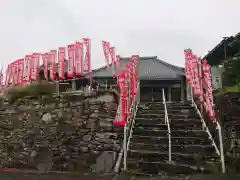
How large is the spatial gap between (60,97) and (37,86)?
1732 mm

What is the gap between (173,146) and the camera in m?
6.05

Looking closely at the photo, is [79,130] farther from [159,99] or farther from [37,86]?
[159,99]

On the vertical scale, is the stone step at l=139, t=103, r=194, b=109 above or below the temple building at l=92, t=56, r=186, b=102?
below

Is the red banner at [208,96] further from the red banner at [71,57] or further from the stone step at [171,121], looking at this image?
the red banner at [71,57]

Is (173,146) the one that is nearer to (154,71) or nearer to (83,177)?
(83,177)

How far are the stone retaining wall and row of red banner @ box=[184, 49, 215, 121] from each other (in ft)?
9.35

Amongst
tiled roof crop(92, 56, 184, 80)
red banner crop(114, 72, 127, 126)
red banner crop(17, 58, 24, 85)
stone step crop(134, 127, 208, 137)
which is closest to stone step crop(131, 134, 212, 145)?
stone step crop(134, 127, 208, 137)

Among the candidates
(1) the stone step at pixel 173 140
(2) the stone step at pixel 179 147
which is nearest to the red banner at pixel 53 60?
(1) the stone step at pixel 173 140

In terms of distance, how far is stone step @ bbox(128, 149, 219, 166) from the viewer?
5.51 metres

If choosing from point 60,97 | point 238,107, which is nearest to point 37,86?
point 60,97

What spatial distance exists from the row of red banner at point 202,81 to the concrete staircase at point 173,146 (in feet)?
Answer: 2.55

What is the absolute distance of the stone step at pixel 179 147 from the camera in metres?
5.74

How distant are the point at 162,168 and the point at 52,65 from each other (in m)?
7.75

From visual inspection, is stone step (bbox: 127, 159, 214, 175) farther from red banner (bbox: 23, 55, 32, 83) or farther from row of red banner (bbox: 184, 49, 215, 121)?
red banner (bbox: 23, 55, 32, 83)
